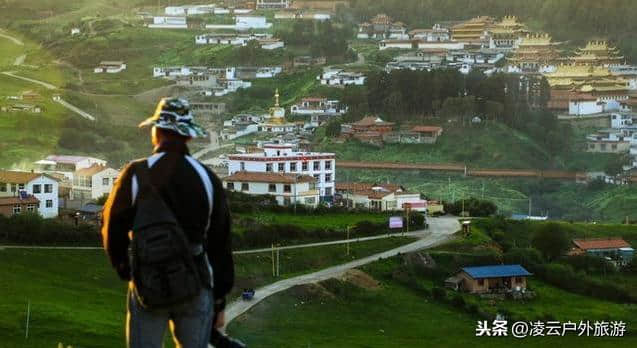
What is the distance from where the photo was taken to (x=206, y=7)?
254ft

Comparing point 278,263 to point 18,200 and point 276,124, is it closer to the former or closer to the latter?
point 18,200

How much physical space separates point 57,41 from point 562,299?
1781 inches

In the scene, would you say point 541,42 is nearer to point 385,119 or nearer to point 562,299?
point 385,119

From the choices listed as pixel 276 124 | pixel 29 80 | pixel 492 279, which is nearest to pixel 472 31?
pixel 29 80

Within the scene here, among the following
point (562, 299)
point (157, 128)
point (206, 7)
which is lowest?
point (562, 299)

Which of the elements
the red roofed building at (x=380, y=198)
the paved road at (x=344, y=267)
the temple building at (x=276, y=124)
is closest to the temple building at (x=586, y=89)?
the temple building at (x=276, y=124)

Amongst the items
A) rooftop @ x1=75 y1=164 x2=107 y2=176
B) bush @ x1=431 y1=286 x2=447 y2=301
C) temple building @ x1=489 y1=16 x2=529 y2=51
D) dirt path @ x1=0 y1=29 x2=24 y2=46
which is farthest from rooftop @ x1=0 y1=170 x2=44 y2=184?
temple building @ x1=489 y1=16 x2=529 y2=51

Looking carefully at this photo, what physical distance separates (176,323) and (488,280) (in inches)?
837

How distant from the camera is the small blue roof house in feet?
86.1

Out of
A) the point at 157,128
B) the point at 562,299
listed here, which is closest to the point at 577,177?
the point at 562,299

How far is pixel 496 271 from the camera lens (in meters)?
26.8

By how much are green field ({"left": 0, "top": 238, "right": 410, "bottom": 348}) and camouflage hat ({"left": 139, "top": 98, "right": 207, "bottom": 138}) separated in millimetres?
11049

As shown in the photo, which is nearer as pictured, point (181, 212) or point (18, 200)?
point (181, 212)

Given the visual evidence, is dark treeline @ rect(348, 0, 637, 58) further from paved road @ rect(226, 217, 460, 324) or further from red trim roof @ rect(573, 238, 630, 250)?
paved road @ rect(226, 217, 460, 324)
